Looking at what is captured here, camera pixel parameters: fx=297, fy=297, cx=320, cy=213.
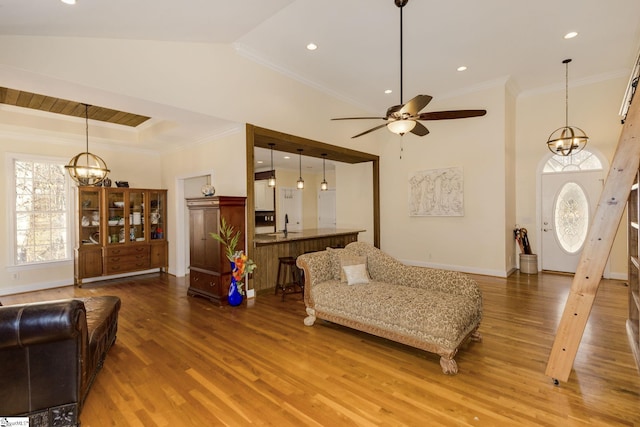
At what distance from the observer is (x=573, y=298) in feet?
7.43

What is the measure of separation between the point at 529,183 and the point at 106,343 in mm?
7474

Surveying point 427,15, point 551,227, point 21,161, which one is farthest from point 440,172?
point 21,161

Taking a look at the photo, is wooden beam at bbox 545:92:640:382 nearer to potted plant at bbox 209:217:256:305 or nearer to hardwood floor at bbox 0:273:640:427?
hardwood floor at bbox 0:273:640:427

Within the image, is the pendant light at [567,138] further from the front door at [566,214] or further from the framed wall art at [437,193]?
the framed wall art at [437,193]

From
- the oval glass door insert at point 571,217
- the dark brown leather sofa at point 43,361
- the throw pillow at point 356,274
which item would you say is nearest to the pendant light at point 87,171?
the dark brown leather sofa at point 43,361

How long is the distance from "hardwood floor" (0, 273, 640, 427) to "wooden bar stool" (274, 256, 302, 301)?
1.04 m

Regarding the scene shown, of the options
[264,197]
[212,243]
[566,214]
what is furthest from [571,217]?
[264,197]

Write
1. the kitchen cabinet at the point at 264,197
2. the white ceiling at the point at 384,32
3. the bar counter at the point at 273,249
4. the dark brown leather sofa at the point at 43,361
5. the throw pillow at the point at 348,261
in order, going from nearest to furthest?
the dark brown leather sofa at the point at 43,361 → the white ceiling at the point at 384,32 → the throw pillow at the point at 348,261 → the bar counter at the point at 273,249 → the kitchen cabinet at the point at 264,197

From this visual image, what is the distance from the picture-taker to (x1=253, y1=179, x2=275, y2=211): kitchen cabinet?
10508mm

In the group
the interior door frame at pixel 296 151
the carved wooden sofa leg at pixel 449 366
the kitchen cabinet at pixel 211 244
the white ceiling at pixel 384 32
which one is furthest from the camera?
the interior door frame at pixel 296 151

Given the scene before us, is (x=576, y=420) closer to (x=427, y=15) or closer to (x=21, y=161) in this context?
(x=427, y=15)

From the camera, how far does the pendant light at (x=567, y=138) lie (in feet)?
17.0

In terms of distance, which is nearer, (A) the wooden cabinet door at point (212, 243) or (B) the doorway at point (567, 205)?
(A) the wooden cabinet door at point (212, 243)

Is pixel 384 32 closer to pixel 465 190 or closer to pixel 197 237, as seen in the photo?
pixel 465 190
